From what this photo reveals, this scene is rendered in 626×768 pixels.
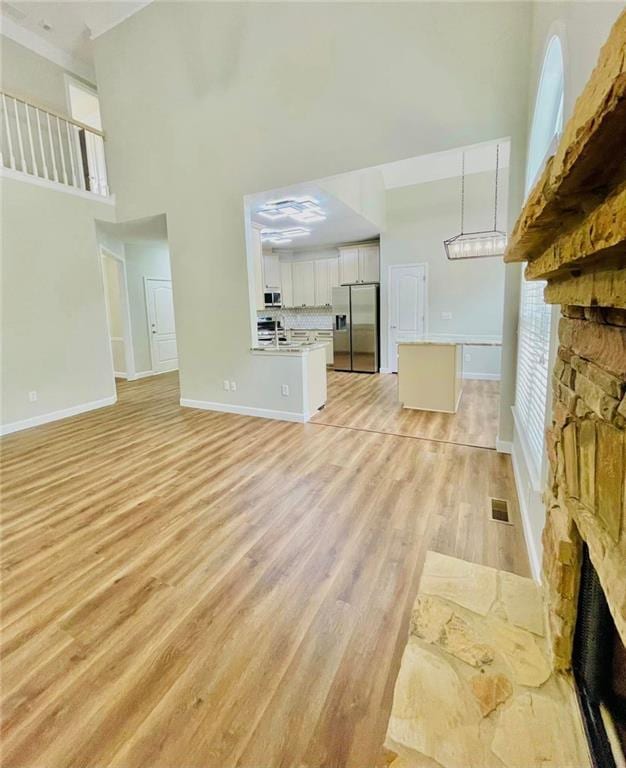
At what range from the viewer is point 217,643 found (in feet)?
4.99

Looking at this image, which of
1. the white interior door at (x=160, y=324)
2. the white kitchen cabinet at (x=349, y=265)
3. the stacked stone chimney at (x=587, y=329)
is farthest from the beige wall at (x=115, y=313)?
the stacked stone chimney at (x=587, y=329)

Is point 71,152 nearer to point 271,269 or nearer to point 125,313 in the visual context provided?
point 125,313

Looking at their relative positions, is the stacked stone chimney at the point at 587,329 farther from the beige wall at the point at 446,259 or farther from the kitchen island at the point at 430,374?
the beige wall at the point at 446,259

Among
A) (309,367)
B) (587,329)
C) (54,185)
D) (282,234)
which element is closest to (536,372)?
(587,329)

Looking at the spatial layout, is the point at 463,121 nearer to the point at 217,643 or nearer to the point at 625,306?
the point at 625,306

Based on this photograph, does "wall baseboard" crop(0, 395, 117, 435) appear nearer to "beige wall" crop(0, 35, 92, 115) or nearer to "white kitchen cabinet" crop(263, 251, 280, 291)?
"beige wall" crop(0, 35, 92, 115)

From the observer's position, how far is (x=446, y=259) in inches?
254

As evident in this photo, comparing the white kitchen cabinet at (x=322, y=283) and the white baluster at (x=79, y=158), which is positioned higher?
the white baluster at (x=79, y=158)

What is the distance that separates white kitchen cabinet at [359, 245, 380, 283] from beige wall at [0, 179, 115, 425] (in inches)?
183

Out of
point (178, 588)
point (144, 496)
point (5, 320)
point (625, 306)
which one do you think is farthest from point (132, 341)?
point (625, 306)

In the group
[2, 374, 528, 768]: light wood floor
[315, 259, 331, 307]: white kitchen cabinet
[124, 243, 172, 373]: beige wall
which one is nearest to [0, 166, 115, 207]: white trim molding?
[124, 243, 172, 373]: beige wall

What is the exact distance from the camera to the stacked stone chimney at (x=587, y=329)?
0.44 meters

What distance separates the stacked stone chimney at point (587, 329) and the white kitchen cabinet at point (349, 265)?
22.9 ft

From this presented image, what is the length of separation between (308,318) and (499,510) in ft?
23.2
